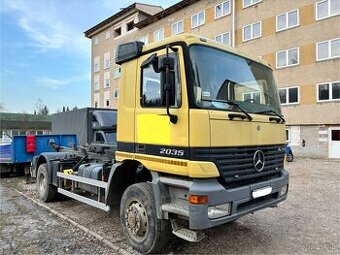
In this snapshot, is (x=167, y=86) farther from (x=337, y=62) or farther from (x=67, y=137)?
(x=337, y=62)

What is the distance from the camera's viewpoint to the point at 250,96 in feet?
15.7

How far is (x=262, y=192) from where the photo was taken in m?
4.50

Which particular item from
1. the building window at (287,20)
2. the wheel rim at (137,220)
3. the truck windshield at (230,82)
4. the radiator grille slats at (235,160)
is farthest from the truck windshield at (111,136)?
the building window at (287,20)

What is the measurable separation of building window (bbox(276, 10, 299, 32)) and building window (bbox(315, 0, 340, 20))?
4.67ft

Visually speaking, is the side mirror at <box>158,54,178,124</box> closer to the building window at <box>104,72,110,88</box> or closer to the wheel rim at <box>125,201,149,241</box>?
the wheel rim at <box>125,201,149,241</box>

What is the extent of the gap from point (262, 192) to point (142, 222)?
1751 mm

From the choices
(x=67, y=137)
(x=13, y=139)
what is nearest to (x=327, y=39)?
(x=67, y=137)

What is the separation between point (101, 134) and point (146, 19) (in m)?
29.1

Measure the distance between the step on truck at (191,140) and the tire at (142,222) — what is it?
0.01m

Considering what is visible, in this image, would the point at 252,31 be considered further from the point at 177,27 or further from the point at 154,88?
the point at 154,88

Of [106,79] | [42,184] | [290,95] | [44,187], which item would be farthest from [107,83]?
[44,187]

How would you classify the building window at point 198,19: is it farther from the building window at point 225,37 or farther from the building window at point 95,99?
the building window at point 95,99

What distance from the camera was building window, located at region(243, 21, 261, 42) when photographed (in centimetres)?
2438

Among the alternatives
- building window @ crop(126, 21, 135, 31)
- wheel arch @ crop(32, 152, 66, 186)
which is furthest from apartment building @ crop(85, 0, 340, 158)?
wheel arch @ crop(32, 152, 66, 186)
